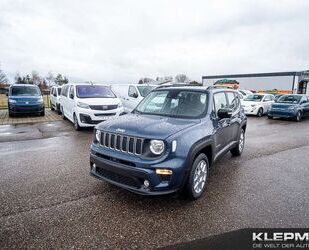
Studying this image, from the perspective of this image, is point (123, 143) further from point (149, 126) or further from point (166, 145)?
point (166, 145)

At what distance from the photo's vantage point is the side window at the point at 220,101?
5.25m

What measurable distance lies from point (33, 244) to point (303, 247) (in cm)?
335

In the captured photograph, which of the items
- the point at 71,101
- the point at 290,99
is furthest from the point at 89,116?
the point at 290,99

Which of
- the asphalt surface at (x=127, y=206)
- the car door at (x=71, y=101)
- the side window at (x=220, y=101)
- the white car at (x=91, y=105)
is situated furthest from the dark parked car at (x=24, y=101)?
the side window at (x=220, y=101)

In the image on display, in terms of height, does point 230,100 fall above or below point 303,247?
above

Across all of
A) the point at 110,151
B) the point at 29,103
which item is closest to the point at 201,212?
the point at 110,151

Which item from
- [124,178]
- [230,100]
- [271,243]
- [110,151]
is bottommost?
[271,243]

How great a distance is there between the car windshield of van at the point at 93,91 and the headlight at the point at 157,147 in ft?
25.7

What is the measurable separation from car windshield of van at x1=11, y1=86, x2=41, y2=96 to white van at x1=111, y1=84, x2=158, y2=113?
5.26 meters

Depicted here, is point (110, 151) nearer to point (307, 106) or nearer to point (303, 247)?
point (303, 247)

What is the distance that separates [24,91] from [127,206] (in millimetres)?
13759

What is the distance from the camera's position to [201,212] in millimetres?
3969

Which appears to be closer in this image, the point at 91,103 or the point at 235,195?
the point at 235,195

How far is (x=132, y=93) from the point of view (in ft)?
44.8
